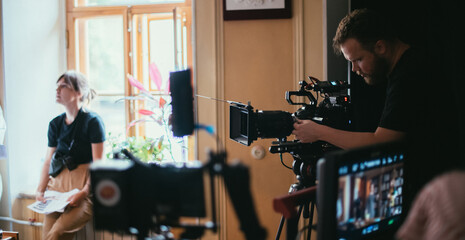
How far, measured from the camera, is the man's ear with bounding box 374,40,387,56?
4.68 feet

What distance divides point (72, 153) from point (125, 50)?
86cm

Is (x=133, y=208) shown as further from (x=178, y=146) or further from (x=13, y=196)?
(x=13, y=196)

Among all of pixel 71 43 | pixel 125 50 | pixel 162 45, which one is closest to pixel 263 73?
pixel 162 45

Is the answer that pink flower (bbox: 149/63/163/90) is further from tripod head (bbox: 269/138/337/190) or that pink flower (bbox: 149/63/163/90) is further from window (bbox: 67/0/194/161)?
tripod head (bbox: 269/138/337/190)

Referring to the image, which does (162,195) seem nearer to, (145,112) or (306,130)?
(306,130)

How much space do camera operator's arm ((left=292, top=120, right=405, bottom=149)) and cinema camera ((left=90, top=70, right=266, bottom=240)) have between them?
2.33ft

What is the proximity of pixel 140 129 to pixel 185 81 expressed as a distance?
219 cm

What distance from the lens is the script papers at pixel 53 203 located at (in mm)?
2457

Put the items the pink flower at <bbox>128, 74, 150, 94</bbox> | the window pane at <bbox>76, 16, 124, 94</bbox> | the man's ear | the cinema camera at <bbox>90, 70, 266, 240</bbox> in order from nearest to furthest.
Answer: the cinema camera at <bbox>90, 70, 266, 240</bbox>
the man's ear
the pink flower at <bbox>128, 74, 150, 94</bbox>
the window pane at <bbox>76, 16, 124, 94</bbox>

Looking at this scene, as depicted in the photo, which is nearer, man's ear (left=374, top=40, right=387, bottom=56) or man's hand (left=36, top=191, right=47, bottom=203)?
man's ear (left=374, top=40, right=387, bottom=56)

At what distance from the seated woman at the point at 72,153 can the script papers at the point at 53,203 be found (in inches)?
1.4

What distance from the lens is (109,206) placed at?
78 centimetres

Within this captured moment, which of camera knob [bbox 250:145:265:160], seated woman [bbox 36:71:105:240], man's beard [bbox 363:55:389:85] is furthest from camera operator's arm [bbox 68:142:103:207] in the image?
man's beard [bbox 363:55:389:85]

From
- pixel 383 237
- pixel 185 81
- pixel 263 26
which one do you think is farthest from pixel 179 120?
pixel 263 26
